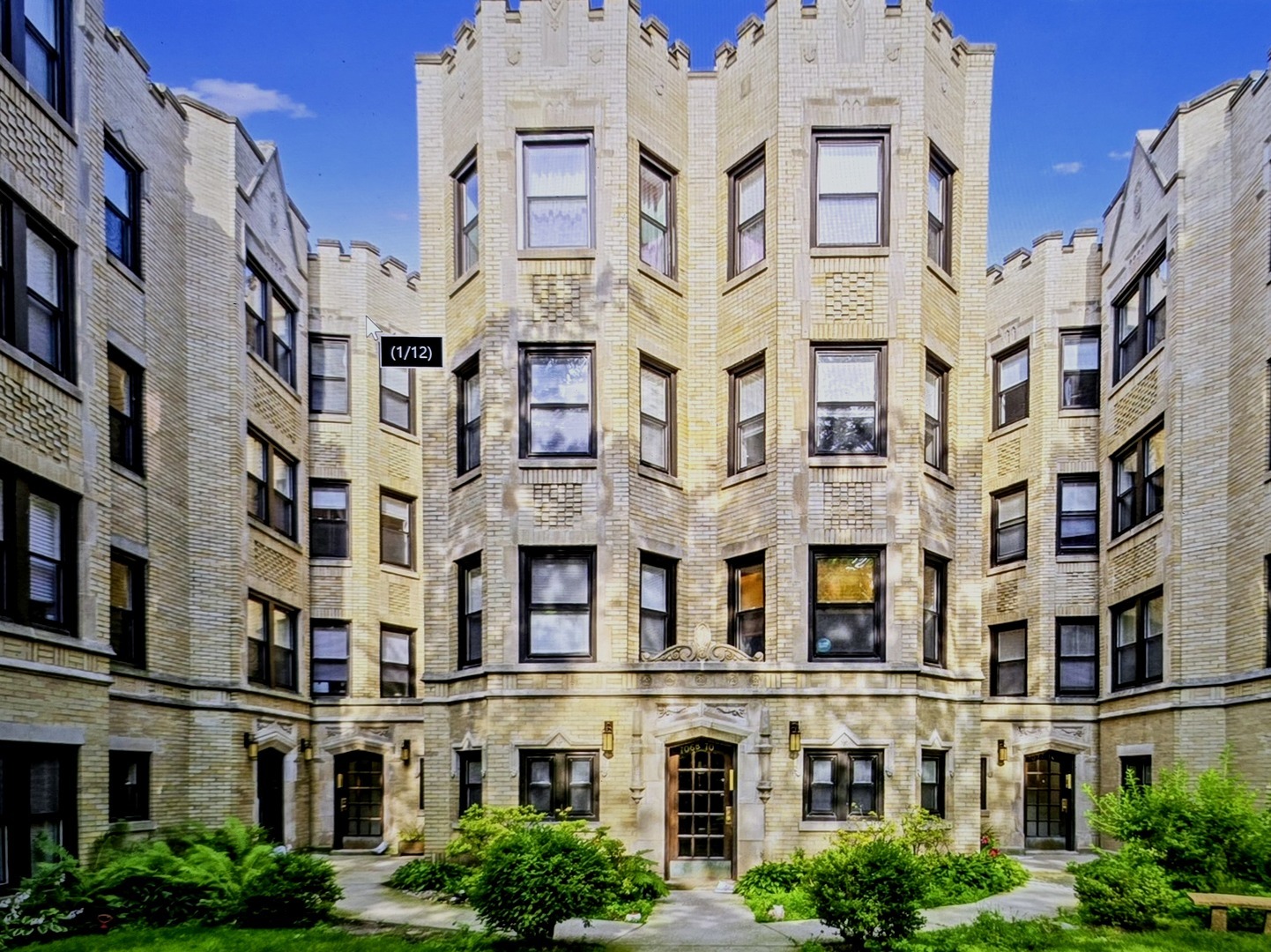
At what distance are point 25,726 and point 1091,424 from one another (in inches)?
843

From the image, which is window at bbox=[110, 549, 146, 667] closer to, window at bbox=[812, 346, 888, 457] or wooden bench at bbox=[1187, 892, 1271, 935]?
window at bbox=[812, 346, 888, 457]

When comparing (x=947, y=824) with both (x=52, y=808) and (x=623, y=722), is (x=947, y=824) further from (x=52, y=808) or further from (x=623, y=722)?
(x=52, y=808)

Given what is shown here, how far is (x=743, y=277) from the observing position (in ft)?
51.5

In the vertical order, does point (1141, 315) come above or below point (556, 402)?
above

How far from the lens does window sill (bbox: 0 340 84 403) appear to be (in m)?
10.1

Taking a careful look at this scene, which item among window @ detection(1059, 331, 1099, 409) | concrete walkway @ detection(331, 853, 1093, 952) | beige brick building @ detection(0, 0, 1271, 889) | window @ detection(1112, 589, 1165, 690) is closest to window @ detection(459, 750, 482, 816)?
beige brick building @ detection(0, 0, 1271, 889)

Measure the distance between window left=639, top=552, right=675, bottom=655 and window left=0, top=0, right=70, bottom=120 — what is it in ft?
35.1

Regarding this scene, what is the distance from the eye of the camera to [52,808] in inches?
418

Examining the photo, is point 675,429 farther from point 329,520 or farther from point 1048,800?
point 1048,800

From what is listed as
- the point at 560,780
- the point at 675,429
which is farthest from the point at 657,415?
the point at 560,780

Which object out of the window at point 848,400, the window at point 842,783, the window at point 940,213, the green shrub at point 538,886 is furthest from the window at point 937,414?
the green shrub at point 538,886

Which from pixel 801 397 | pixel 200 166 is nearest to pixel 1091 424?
pixel 801 397

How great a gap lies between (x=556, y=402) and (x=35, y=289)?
7.49 meters

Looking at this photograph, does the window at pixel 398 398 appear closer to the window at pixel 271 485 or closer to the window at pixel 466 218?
the window at pixel 271 485
